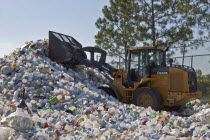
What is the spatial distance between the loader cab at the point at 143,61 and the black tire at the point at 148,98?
19.5 inches

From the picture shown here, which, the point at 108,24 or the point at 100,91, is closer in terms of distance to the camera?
the point at 100,91

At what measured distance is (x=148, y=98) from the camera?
7711mm

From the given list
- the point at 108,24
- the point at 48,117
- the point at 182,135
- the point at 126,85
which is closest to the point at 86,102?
the point at 48,117

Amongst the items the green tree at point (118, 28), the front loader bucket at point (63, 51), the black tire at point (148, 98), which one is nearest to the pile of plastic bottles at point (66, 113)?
the front loader bucket at point (63, 51)

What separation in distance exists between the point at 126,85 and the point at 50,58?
3375 mm

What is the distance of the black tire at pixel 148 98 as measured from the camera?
7.51 meters

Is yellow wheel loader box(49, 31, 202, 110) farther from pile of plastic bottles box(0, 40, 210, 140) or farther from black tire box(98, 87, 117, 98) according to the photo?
pile of plastic bottles box(0, 40, 210, 140)

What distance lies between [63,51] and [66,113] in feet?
13.1

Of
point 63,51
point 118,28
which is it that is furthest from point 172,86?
point 118,28

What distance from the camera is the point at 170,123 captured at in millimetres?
5273

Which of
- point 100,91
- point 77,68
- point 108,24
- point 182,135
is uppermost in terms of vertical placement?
point 108,24

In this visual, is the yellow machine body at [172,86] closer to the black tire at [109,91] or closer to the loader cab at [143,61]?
the loader cab at [143,61]

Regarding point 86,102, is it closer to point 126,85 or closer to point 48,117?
point 48,117

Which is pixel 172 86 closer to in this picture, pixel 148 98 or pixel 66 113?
pixel 148 98
